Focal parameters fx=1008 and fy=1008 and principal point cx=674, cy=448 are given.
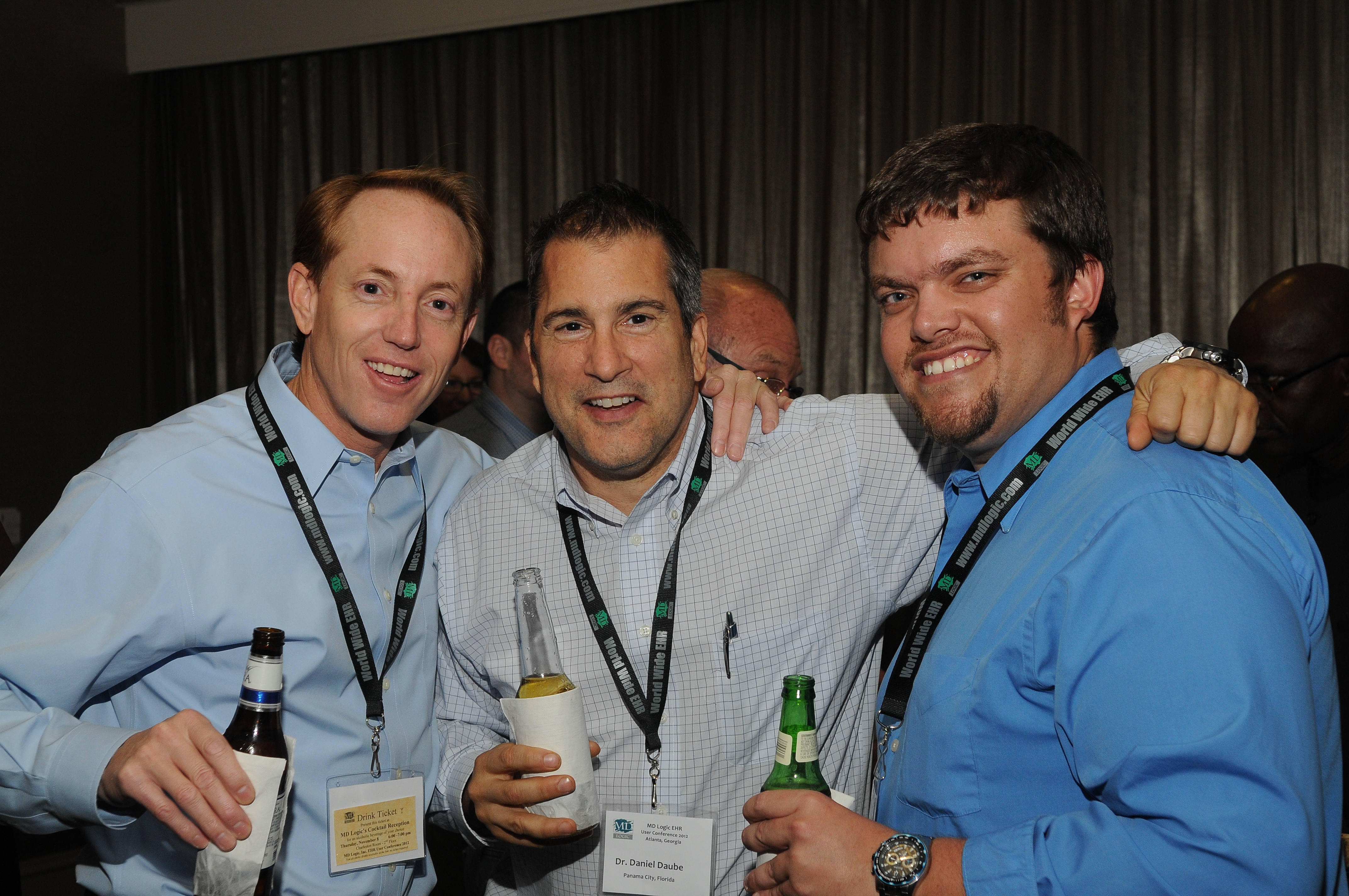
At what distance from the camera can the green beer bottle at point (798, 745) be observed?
1404mm

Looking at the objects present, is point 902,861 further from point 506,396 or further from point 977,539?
point 506,396

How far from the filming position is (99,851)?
5.65ft

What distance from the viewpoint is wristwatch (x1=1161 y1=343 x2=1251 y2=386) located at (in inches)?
63.9

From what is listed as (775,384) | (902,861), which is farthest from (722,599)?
(775,384)

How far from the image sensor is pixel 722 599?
188cm

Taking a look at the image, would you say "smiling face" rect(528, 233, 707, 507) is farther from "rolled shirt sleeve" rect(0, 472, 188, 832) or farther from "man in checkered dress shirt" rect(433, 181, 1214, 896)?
"rolled shirt sleeve" rect(0, 472, 188, 832)

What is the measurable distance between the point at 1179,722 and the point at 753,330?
2311mm

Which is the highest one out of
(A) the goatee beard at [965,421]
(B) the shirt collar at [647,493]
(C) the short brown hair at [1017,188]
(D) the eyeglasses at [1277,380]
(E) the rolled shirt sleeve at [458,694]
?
(C) the short brown hair at [1017,188]

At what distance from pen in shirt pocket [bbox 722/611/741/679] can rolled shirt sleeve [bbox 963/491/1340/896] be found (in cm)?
65

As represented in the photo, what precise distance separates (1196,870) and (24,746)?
1599mm

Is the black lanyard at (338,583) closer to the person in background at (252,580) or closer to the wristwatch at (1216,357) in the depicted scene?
the person in background at (252,580)

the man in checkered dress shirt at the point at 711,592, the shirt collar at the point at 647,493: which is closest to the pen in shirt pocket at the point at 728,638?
the man in checkered dress shirt at the point at 711,592

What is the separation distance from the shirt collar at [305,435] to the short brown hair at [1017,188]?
109 centimetres

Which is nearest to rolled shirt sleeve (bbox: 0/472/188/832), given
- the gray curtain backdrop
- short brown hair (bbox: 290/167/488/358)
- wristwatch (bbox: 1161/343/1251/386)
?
short brown hair (bbox: 290/167/488/358)
